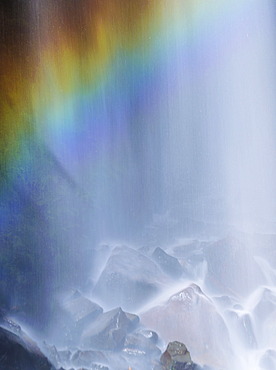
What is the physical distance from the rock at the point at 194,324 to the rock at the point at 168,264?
7.62ft

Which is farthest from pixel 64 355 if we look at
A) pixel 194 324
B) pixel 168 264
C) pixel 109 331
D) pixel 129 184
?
pixel 129 184

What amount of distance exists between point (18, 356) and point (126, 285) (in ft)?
16.5

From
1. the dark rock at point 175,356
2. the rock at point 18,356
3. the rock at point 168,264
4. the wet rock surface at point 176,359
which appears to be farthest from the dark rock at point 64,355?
the rock at point 168,264

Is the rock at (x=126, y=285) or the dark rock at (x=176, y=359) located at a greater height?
the dark rock at (x=176, y=359)

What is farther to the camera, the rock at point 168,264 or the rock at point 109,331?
the rock at point 168,264

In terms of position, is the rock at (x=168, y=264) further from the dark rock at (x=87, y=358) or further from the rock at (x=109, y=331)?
the dark rock at (x=87, y=358)

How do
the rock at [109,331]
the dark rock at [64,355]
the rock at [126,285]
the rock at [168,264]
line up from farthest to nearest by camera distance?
the rock at [168,264], the rock at [126,285], the rock at [109,331], the dark rock at [64,355]

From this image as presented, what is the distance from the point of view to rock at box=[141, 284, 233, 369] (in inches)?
389

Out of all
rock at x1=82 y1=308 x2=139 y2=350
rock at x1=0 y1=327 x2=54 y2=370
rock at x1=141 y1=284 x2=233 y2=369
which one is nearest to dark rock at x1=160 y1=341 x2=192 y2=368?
rock at x1=82 y1=308 x2=139 y2=350

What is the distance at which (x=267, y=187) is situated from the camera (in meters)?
26.8

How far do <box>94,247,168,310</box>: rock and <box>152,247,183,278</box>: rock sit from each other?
3.15 ft

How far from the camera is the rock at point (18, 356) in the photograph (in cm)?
750

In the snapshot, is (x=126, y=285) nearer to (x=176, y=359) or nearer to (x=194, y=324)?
(x=194, y=324)

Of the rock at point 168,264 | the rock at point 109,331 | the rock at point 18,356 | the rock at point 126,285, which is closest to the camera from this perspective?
the rock at point 18,356
